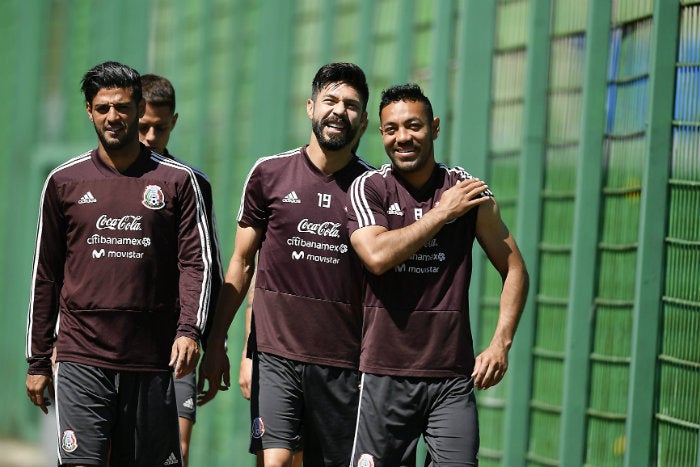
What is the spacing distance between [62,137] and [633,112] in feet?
35.2

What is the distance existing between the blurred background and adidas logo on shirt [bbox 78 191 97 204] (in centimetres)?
302

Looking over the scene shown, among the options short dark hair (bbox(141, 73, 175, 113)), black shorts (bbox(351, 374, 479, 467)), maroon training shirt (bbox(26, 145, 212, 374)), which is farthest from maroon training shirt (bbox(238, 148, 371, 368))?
short dark hair (bbox(141, 73, 175, 113))

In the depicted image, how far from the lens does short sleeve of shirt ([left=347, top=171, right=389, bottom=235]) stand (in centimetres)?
616

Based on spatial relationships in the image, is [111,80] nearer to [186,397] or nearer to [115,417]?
[115,417]

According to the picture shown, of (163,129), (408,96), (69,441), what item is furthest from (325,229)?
(163,129)

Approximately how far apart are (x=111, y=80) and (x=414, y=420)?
219cm

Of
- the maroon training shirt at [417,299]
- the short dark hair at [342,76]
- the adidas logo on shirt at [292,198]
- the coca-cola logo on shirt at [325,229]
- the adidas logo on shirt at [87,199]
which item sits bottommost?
the maroon training shirt at [417,299]

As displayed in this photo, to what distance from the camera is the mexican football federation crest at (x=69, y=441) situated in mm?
6527

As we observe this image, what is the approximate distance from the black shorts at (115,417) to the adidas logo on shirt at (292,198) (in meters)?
1.05

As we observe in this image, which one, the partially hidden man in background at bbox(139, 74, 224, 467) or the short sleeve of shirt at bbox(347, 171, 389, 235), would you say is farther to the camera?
the partially hidden man in background at bbox(139, 74, 224, 467)

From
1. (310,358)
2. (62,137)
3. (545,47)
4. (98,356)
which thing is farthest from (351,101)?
(62,137)

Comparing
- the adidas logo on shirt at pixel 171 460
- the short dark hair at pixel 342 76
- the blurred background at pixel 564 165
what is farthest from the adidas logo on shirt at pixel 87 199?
the blurred background at pixel 564 165

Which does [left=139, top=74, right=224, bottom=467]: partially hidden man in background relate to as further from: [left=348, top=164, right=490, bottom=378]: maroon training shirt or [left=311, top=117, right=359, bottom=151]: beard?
[left=348, top=164, right=490, bottom=378]: maroon training shirt

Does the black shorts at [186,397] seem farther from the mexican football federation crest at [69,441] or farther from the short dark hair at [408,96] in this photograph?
the short dark hair at [408,96]
